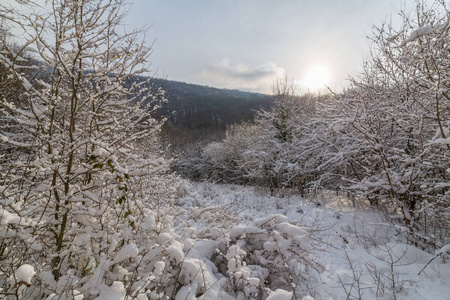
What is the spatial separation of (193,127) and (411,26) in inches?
3102

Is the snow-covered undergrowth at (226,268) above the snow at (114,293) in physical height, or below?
below

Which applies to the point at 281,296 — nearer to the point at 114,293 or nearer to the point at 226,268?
the point at 226,268

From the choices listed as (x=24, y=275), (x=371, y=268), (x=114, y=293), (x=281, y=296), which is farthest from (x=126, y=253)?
(x=371, y=268)

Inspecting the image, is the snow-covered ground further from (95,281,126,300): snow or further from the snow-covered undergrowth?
(95,281,126,300): snow

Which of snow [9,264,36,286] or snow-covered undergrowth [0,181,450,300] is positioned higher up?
snow [9,264,36,286]

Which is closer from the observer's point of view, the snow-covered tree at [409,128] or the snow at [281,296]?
the snow at [281,296]

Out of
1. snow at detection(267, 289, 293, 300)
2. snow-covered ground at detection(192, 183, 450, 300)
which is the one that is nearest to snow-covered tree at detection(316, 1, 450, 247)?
snow-covered ground at detection(192, 183, 450, 300)

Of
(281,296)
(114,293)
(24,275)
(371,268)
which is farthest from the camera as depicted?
(371,268)

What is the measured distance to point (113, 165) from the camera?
2.31 metres

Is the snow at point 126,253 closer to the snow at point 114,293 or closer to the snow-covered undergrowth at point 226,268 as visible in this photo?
the snow-covered undergrowth at point 226,268

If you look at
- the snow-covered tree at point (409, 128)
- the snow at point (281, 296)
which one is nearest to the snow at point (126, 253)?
the snow at point (281, 296)

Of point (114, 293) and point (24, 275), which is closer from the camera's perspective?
point (24, 275)

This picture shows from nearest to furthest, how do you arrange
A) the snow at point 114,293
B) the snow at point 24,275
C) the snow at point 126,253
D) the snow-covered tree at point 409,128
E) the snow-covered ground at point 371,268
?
the snow at point 24,275, the snow at point 114,293, the snow at point 126,253, the snow-covered ground at point 371,268, the snow-covered tree at point 409,128

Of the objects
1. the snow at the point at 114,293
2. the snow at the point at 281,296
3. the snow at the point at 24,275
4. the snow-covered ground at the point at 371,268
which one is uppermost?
the snow at the point at 24,275
